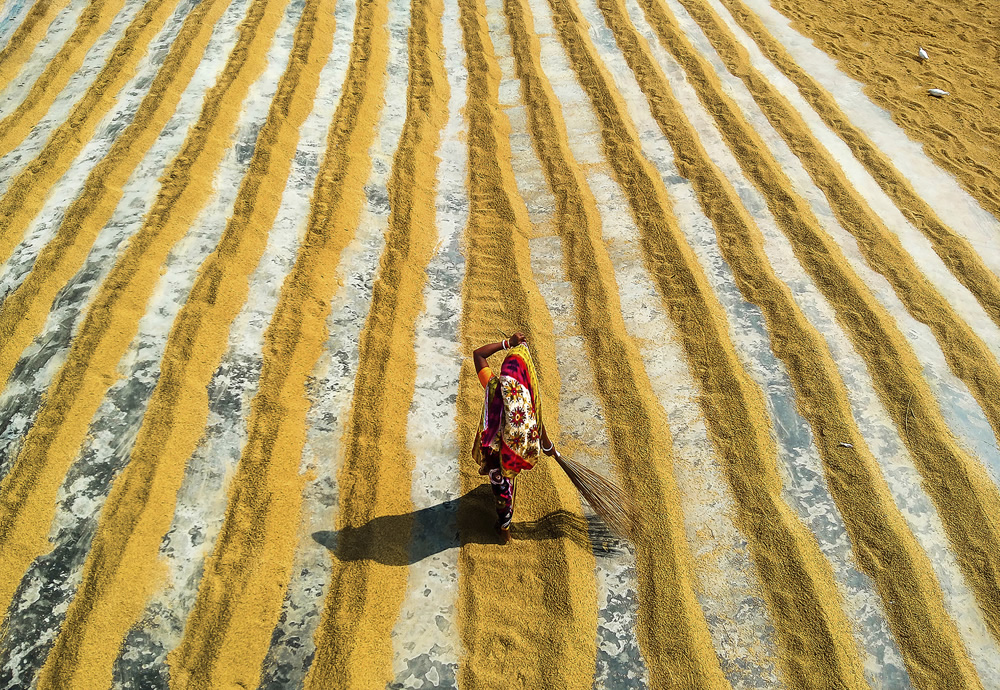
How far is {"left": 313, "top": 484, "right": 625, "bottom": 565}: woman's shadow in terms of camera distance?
3.16 m

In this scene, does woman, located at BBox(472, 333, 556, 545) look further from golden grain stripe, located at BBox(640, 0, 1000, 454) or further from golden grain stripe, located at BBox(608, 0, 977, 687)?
golden grain stripe, located at BBox(640, 0, 1000, 454)

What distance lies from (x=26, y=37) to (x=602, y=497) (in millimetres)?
7039

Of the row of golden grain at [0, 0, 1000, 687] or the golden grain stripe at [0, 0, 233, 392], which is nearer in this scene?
the row of golden grain at [0, 0, 1000, 687]

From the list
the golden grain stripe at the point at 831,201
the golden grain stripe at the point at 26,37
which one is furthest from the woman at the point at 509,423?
the golden grain stripe at the point at 26,37

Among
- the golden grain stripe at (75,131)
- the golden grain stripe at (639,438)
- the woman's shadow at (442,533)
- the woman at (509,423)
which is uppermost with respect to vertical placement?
the woman at (509,423)

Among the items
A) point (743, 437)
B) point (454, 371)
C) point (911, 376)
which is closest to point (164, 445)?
point (454, 371)

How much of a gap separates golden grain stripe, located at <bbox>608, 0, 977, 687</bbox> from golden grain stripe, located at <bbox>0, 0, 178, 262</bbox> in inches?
192

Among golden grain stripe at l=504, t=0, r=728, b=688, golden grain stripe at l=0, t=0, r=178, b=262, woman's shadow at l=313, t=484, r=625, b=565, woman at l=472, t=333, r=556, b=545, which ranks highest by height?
woman at l=472, t=333, r=556, b=545

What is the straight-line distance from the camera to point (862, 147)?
19.6 feet

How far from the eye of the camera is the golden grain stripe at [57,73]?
17.8 ft

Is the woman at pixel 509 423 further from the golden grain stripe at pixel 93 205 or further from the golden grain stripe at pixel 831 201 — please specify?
the golden grain stripe at pixel 831 201

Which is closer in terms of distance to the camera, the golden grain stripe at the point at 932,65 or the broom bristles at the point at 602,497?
the broom bristles at the point at 602,497

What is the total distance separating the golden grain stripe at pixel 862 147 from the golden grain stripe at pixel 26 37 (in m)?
6.71

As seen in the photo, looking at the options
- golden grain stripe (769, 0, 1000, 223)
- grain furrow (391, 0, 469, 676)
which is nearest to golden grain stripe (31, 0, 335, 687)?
grain furrow (391, 0, 469, 676)
